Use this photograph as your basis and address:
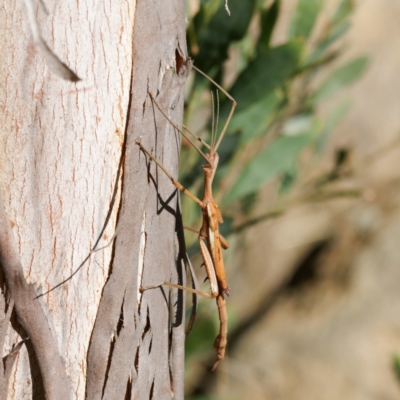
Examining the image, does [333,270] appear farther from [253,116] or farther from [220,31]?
[220,31]

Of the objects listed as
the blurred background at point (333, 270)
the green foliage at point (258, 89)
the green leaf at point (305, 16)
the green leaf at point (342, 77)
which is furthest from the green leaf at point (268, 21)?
the blurred background at point (333, 270)

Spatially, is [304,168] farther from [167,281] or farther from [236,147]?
[167,281]

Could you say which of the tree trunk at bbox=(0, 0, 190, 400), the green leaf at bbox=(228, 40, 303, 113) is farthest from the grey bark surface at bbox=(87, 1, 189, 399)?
the green leaf at bbox=(228, 40, 303, 113)

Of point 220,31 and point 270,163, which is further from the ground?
point 220,31

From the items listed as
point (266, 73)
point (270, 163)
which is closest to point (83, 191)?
point (266, 73)

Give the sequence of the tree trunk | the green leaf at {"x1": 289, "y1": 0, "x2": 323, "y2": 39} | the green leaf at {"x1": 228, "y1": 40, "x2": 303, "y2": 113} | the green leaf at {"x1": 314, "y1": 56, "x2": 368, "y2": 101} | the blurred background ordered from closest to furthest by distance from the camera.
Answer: the tree trunk
the green leaf at {"x1": 228, "y1": 40, "x2": 303, "y2": 113}
the green leaf at {"x1": 289, "y1": 0, "x2": 323, "y2": 39}
the green leaf at {"x1": 314, "y1": 56, "x2": 368, "y2": 101}
the blurred background

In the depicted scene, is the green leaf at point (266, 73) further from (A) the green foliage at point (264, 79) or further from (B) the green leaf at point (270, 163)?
(B) the green leaf at point (270, 163)

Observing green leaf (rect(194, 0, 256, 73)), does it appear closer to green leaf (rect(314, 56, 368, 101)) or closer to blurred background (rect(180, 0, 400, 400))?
green leaf (rect(314, 56, 368, 101))
